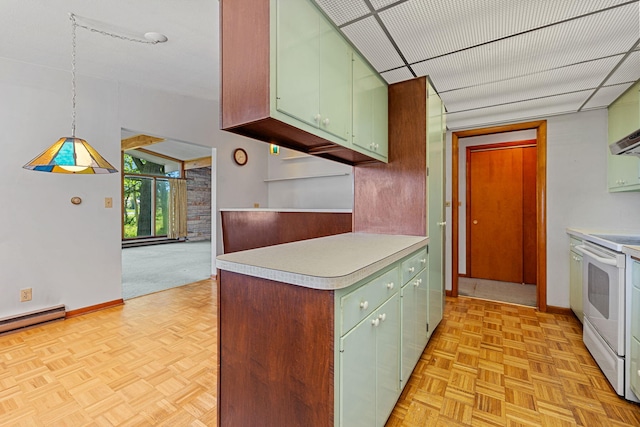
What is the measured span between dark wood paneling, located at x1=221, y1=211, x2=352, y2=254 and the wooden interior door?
233cm

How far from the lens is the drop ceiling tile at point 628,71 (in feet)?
6.15

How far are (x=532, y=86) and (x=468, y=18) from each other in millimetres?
1254

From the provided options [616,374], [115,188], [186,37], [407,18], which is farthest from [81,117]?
[616,374]

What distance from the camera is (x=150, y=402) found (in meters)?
1.59

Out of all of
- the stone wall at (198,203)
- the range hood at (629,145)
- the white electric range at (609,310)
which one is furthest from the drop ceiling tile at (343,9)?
the stone wall at (198,203)

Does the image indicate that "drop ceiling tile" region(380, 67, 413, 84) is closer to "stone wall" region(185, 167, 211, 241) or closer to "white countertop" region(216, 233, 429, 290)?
"white countertop" region(216, 233, 429, 290)

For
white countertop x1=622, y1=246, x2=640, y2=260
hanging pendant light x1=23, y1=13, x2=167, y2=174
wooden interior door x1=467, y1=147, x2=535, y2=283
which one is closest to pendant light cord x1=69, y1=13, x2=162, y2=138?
hanging pendant light x1=23, y1=13, x2=167, y2=174

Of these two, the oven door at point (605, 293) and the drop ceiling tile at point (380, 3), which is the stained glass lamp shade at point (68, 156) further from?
the oven door at point (605, 293)

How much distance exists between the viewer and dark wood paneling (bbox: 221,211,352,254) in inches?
129

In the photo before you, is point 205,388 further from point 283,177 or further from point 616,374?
point 283,177

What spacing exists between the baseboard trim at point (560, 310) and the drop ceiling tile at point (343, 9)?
132 inches

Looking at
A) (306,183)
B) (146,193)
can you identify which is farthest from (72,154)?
(146,193)

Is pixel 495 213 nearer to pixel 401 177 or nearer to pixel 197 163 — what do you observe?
pixel 401 177

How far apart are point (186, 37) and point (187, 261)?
180 inches
